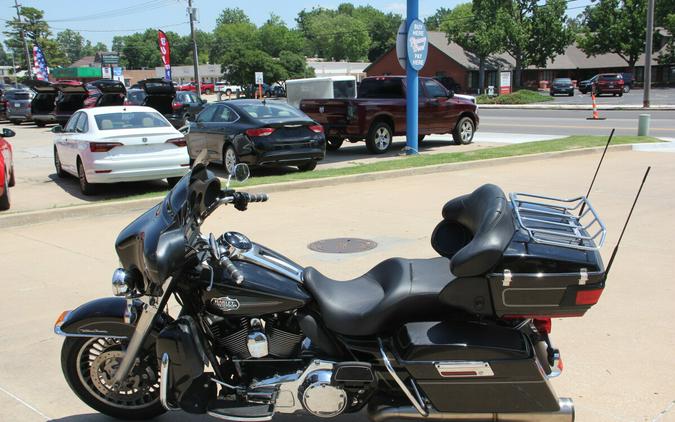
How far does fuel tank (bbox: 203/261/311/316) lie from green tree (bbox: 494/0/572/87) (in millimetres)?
63294

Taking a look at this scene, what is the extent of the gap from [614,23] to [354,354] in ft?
→ 231

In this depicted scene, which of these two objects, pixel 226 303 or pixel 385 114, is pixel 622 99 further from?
pixel 226 303

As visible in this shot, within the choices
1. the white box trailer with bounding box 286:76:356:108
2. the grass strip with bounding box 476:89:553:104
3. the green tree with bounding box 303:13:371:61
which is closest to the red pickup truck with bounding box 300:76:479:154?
the white box trailer with bounding box 286:76:356:108

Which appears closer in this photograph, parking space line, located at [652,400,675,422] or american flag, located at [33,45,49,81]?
parking space line, located at [652,400,675,422]

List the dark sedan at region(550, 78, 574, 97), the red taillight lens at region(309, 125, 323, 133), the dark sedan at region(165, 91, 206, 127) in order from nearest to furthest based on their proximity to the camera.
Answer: the red taillight lens at region(309, 125, 323, 133) < the dark sedan at region(165, 91, 206, 127) < the dark sedan at region(550, 78, 574, 97)

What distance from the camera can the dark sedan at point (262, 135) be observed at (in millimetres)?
12617

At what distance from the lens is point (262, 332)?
320 centimetres

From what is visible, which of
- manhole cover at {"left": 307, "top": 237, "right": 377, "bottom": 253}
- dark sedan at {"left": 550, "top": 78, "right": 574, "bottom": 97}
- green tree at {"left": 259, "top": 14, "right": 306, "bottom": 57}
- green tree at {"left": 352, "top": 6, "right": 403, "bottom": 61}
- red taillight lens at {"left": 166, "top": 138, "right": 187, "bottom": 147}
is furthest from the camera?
green tree at {"left": 352, "top": 6, "right": 403, "bottom": 61}

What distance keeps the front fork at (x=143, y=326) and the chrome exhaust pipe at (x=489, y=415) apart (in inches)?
48.6

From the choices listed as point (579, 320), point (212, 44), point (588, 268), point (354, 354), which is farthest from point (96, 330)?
point (212, 44)

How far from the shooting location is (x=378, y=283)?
3410 millimetres

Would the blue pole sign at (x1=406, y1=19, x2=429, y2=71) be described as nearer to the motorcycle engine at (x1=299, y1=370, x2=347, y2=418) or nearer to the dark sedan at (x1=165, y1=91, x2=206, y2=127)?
the dark sedan at (x1=165, y1=91, x2=206, y2=127)

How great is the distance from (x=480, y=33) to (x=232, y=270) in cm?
6283

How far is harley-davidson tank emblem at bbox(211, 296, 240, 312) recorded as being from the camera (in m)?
3.09
